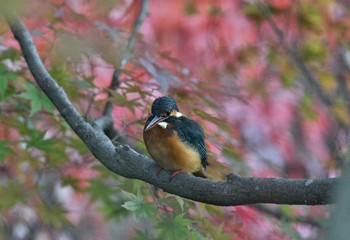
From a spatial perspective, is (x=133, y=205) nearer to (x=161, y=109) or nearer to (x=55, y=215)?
(x=161, y=109)

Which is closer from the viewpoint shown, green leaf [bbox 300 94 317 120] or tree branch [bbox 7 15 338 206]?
tree branch [bbox 7 15 338 206]

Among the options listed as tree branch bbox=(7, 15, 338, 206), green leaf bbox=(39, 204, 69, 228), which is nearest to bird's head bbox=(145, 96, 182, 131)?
tree branch bbox=(7, 15, 338, 206)

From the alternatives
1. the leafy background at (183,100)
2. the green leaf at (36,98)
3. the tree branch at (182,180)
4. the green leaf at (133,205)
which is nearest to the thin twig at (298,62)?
the leafy background at (183,100)

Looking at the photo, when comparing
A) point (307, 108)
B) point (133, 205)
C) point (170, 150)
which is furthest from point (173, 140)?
point (307, 108)

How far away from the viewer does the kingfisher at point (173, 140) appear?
254cm

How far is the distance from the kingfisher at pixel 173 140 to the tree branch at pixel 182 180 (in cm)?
17

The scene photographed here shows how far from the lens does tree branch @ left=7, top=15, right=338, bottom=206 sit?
1880 mm

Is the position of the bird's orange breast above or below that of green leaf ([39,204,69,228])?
above

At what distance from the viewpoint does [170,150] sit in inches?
100

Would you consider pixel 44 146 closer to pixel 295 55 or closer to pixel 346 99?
pixel 295 55

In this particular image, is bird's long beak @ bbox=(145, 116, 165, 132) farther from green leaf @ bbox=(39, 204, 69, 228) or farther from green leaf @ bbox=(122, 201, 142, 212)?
green leaf @ bbox=(39, 204, 69, 228)

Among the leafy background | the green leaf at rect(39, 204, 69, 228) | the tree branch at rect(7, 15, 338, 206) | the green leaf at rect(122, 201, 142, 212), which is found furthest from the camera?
the green leaf at rect(39, 204, 69, 228)

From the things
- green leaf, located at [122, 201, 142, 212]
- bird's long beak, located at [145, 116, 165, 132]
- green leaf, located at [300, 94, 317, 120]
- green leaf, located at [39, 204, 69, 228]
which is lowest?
green leaf, located at [39, 204, 69, 228]

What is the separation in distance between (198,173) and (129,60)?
83 cm
